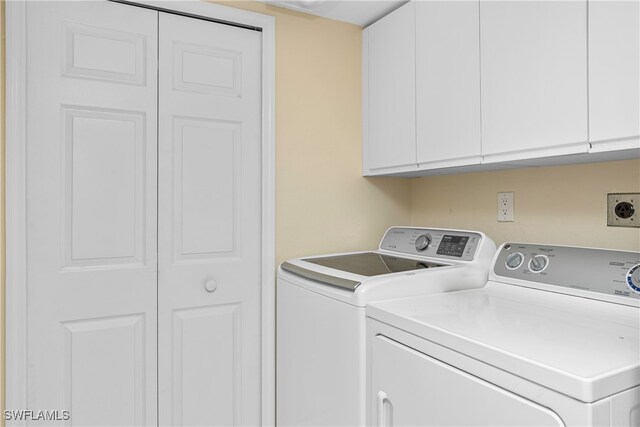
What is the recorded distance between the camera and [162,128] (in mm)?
1721

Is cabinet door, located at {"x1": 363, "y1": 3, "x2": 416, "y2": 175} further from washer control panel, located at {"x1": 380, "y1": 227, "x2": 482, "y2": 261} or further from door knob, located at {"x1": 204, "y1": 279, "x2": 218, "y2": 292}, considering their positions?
door knob, located at {"x1": 204, "y1": 279, "x2": 218, "y2": 292}

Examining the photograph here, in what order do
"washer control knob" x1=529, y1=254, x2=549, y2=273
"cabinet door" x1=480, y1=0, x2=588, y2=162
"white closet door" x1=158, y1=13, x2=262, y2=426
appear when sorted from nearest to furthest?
"cabinet door" x1=480, y1=0, x2=588, y2=162 → "washer control knob" x1=529, y1=254, x2=549, y2=273 → "white closet door" x1=158, y1=13, x2=262, y2=426

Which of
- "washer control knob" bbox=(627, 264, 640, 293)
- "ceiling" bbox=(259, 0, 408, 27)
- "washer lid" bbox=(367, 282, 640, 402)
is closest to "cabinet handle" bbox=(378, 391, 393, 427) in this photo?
"washer lid" bbox=(367, 282, 640, 402)

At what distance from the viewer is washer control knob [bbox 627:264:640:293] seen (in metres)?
1.21

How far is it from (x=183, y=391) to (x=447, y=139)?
1472 millimetres

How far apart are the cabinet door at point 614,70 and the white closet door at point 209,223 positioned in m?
1.27

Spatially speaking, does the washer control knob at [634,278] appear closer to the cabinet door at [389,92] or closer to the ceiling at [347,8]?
the cabinet door at [389,92]

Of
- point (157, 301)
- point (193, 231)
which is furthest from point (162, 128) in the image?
point (157, 301)

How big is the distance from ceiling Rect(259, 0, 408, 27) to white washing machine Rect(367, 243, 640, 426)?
1.19 m

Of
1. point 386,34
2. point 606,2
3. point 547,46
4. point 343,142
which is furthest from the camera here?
point 343,142

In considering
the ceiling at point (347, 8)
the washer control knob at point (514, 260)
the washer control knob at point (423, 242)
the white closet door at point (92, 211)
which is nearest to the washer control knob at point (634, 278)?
the washer control knob at point (514, 260)

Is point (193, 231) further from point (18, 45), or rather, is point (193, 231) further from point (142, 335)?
point (18, 45)

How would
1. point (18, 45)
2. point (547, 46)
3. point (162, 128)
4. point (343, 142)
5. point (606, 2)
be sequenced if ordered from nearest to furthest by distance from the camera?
point (606, 2) → point (547, 46) → point (18, 45) → point (162, 128) → point (343, 142)

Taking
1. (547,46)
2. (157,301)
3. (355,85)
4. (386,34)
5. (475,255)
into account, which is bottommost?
(157,301)
